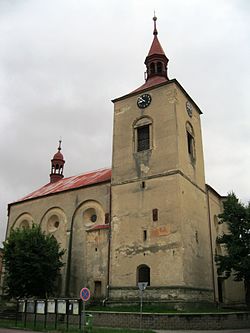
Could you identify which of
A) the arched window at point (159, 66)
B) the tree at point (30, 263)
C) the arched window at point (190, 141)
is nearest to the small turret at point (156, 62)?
the arched window at point (159, 66)

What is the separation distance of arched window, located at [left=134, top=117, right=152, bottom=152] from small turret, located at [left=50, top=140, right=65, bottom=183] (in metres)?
22.2

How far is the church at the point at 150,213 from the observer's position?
23.6 m

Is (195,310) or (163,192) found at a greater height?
(163,192)

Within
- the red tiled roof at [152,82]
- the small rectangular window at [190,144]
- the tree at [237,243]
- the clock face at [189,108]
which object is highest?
the red tiled roof at [152,82]

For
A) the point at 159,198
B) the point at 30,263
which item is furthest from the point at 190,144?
the point at 30,263

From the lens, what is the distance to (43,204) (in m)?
34.9

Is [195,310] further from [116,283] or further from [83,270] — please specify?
[83,270]

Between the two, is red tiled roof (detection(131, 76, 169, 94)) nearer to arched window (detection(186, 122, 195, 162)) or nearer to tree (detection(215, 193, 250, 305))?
arched window (detection(186, 122, 195, 162))

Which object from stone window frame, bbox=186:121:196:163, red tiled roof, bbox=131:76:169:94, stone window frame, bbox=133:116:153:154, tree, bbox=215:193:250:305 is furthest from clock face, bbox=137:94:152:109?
tree, bbox=215:193:250:305

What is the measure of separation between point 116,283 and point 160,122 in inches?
501

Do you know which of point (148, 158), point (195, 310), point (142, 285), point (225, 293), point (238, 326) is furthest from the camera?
point (225, 293)

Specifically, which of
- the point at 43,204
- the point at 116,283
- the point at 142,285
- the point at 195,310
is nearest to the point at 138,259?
the point at 116,283

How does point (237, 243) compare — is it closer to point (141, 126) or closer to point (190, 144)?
point (190, 144)

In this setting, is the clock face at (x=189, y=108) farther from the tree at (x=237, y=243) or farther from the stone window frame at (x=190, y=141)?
the tree at (x=237, y=243)
